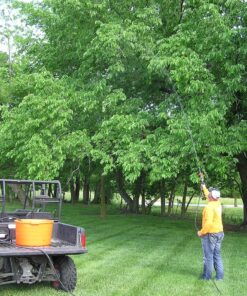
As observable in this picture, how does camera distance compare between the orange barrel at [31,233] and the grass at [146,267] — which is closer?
the orange barrel at [31,233]

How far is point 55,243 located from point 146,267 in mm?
3235

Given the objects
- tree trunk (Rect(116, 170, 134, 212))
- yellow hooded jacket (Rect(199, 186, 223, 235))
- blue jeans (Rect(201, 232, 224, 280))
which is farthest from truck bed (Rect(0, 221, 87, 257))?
tree trunk (Rect(116, 170, 134, 212))

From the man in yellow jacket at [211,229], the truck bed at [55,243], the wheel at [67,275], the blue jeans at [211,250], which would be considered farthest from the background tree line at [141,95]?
the wheel at [67,275]

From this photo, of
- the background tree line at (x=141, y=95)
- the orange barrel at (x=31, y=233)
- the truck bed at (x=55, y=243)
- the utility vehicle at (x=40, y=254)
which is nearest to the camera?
the truck bed at (x=55, y=243)

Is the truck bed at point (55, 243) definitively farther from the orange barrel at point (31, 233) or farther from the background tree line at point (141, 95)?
the background tree line at point (141, 95)

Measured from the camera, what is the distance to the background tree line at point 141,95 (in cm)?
1354

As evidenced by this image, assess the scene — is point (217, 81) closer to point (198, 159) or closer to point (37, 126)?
point (198, 159)

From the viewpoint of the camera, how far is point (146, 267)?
37.4 feet

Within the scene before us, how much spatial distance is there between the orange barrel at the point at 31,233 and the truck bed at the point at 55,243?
0.12 meters

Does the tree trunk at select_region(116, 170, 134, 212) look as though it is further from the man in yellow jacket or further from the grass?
the man in yellow jacket

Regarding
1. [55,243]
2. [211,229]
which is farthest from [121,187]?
[55,243]

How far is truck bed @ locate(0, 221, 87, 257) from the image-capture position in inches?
305

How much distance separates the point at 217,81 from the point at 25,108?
18.9 ft

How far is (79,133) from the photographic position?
1523 centimetres
